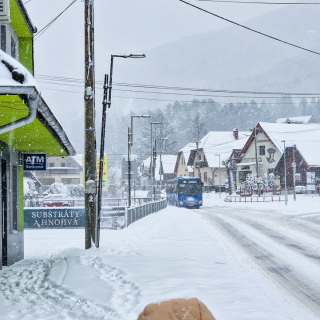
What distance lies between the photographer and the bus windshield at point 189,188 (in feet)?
158

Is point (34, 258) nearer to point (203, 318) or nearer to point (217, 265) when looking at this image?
point (217, 265)

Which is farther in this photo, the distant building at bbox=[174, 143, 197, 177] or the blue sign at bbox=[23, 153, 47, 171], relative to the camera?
the distant building at bbox=[174, 143, 197, 177]

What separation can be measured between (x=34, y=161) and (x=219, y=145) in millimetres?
74484

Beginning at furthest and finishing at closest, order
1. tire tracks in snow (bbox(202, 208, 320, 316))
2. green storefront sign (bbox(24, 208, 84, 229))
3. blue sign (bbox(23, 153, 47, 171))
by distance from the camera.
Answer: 1. green storefront sign (bbox(24, 208, 84, 229))
2. blue sign (bbox(23, 153, 47, 171))
3. tire tracks in snow (bbox(202, 208, 320, 316))

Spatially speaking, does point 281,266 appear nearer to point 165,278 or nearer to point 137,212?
point 165,278

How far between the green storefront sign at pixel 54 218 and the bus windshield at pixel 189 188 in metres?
26.2

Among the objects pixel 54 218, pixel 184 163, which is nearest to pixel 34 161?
pixel 54 218

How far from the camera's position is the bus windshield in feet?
158

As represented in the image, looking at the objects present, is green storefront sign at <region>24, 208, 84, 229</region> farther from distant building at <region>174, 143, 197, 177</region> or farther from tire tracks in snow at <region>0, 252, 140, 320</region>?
distant building at <region>174, 143, 197, 177</region>

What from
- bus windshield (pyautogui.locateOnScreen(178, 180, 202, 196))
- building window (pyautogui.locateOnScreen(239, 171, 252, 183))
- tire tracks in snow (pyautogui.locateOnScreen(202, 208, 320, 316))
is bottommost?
tire tracks in snow (pyautogui.locateOnScreen(202, 208, 320, 316))

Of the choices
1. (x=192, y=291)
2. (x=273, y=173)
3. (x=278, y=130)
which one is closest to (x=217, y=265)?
(x=192, y=291)

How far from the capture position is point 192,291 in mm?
8234

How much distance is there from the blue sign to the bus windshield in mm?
34991

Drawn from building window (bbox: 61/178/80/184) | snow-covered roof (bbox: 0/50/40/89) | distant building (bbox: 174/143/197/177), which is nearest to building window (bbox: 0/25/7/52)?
snow-covered roof (bbox: 0/50/40/89)
